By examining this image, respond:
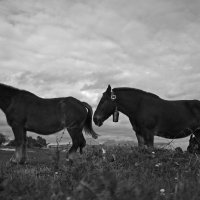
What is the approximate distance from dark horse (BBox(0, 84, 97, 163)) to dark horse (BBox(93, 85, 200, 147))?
748mm

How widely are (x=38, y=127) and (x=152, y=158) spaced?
16.8 feet

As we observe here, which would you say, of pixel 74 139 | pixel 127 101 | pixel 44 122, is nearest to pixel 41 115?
pixel 44 122

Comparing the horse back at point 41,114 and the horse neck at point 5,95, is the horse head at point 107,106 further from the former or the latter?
the horse neck at point 5,95

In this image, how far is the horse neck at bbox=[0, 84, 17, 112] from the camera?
41.6ft

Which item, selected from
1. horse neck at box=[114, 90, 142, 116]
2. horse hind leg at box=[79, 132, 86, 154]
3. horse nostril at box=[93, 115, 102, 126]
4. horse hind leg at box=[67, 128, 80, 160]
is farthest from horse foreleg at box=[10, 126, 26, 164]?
horse neck at box=[114, 90, 142, 116]

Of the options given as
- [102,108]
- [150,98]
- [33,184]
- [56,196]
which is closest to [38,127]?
[102,108]

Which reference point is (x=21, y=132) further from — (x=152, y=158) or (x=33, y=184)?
(x=33, y=184)

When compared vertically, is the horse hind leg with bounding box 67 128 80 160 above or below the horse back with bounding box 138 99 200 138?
below

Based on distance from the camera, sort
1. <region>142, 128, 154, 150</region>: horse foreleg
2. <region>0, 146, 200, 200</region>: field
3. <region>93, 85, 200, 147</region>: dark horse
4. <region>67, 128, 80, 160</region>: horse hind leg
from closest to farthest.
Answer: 1. <region>0, 146, 200, 200</region>: field
2. <region>142, 128, 154, 150</region>: horse foreleg
3. <region>93, 85, 200, 147</region>: dark horse
4. <region>67, 128, 80, 160</region>: horse hind leg

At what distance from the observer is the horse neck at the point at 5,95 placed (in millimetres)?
12688

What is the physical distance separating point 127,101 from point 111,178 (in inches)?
353

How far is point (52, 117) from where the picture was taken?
12445 mm

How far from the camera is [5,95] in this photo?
12.8 meters

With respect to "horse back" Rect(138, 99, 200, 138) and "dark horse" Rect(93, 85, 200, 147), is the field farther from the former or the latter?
"horse back" Rect(138, 99, 200, 138)
